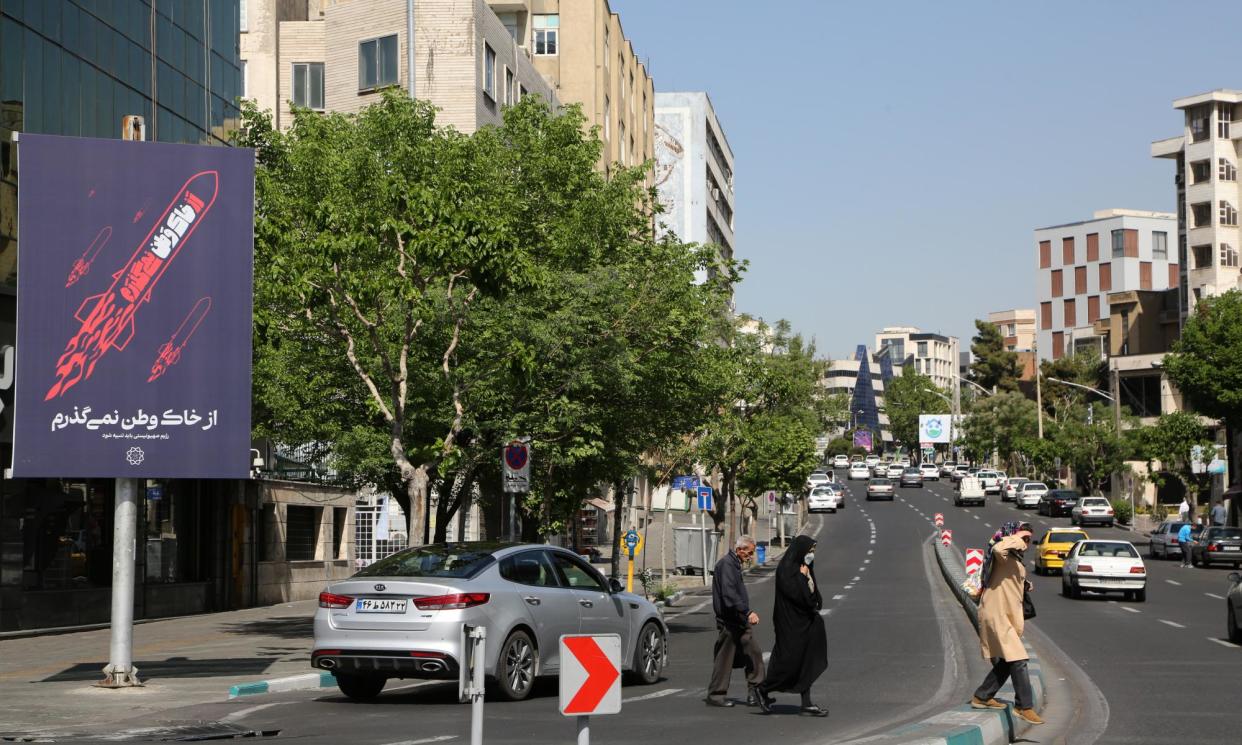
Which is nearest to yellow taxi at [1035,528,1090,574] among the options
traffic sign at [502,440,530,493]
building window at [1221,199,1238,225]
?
traffic sign at [502,440,530,493]

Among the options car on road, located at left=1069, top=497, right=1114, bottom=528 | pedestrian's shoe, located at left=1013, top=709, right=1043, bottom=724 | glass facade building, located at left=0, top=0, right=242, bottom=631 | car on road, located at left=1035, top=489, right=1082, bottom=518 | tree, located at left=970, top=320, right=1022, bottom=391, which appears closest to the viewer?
pedestrian's shoe, located at left=1013, top=709, right=1043, bottom=724

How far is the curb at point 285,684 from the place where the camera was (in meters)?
16.2

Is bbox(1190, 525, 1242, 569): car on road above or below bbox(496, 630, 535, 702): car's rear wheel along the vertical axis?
below

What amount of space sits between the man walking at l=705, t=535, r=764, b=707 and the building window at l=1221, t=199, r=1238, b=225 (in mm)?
87954

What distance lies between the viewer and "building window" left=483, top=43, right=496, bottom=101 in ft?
166

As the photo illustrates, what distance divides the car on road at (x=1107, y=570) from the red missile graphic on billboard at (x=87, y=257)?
26.8 metres

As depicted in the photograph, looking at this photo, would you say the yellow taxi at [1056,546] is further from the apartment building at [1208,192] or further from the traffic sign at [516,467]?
the apartment building at [1208,192]

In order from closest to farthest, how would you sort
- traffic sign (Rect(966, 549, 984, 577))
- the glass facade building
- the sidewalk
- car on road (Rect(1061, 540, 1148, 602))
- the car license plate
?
1. the car license plate
2. the sidewalk
3. the glass facade building
4. traffic sign (Rect(966, 549, 984, 577))
5. car on road (Rect(1061, 540, 1148, 602))

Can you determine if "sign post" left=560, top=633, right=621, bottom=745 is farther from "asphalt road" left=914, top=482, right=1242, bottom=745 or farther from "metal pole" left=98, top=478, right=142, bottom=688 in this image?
"metal pole" left=98, top=478, right=142, bottom=688

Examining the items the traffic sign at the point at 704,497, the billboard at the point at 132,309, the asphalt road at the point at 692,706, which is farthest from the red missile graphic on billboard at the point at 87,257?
the traffic sign at the point at 704,497

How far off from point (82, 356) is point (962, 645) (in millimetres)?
13254

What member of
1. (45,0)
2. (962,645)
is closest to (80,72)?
(45,0)

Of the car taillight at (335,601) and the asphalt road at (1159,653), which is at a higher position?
the car taillight at (335,601)

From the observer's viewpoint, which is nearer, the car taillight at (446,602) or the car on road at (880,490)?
the car taillight at (446,602)
